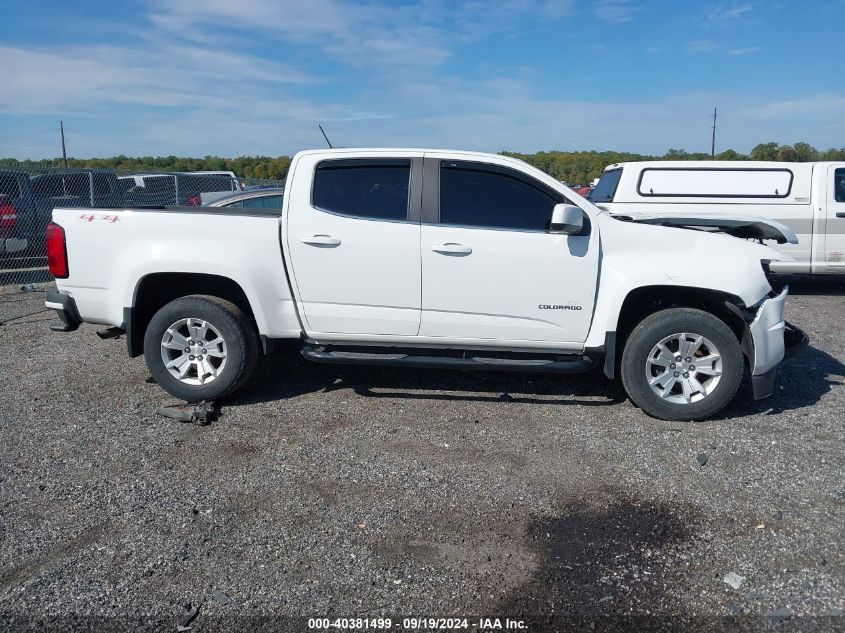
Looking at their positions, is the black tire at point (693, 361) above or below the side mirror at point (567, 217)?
below

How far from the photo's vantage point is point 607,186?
11141 millimetres

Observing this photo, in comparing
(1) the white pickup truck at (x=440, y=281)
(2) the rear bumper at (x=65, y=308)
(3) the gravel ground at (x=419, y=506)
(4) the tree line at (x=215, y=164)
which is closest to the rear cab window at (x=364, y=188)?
(1) the white pickup truck at (x=440, y=281)

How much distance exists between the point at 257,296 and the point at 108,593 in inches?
100

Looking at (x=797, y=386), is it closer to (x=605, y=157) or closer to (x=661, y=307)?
(x=661, y=307)

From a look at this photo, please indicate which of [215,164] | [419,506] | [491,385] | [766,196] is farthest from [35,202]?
[215,164]

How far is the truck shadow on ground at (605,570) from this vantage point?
3.05 metres

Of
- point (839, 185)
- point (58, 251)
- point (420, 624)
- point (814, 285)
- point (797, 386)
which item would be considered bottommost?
point (420, 624)

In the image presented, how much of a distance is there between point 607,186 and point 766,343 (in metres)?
6.44

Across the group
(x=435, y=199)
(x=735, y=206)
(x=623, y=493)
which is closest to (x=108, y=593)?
(x=623, y=493)

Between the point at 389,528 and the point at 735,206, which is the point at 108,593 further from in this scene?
the point at 735,206

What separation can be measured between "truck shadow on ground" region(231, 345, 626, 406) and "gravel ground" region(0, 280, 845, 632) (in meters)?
0.03

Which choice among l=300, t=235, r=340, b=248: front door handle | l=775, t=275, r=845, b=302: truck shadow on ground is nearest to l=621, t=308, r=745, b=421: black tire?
l=300, t=235, r=340, b=248: front door handle

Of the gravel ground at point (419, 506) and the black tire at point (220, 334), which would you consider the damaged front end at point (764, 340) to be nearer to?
the gravel ground at point (419, 506)

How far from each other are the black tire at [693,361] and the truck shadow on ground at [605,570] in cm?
135
